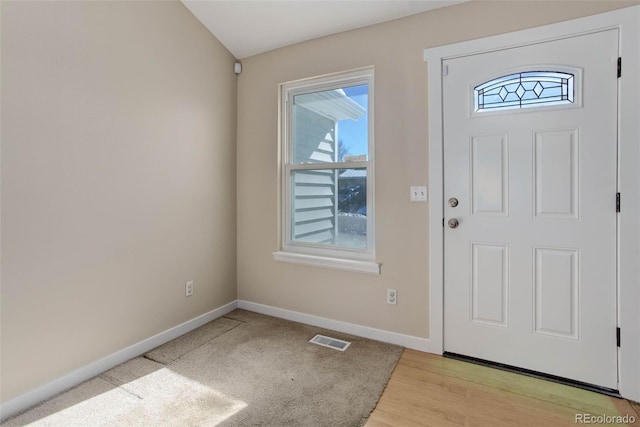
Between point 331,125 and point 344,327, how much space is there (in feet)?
5.63

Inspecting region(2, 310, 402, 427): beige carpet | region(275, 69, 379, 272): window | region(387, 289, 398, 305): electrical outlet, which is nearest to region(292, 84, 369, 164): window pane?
region(275, 69, 379, 272): window

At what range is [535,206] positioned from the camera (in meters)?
1.96

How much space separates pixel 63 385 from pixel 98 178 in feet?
4.07

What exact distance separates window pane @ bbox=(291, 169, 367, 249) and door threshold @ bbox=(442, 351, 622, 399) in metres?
1.04

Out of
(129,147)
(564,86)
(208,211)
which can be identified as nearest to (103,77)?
(129,147)

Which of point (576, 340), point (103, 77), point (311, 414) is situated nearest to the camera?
point (311, 414)

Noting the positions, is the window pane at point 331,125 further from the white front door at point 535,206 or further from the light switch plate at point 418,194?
the white front door at point 535,206

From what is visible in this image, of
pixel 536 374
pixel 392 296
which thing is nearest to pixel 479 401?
pixel 536 374

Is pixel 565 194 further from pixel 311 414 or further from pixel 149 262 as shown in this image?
pixel 149 262

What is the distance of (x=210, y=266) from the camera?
113 inches

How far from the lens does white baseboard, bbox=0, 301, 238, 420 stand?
165 centimetres

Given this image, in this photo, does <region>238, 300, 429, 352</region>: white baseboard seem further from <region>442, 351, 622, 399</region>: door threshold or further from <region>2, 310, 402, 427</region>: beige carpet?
<region>442, 351, 622, 399</region>: door threshold

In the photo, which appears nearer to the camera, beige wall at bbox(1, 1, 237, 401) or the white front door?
beige wall at bbox(1, 1, 237, 401)

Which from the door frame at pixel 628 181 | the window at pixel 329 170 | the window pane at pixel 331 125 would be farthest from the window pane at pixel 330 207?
the door frame at pixel 628 181
